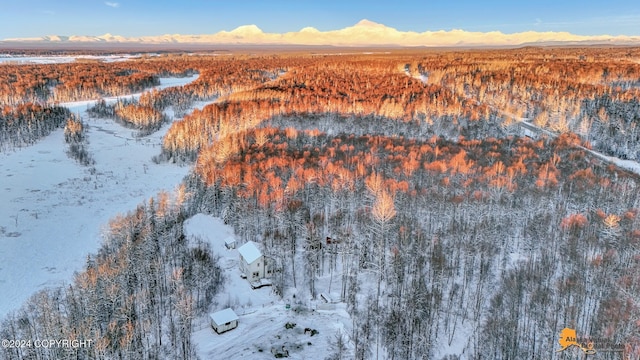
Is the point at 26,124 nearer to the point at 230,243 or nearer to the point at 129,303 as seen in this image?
the point at 230,243

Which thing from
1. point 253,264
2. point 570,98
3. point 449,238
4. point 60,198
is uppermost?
point 570,98

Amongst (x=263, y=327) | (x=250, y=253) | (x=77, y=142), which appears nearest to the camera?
(x=263, y=327)

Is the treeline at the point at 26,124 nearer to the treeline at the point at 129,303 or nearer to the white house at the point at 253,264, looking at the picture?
the treeline at the point at 129,303

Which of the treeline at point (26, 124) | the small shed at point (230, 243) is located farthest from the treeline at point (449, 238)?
the treeline at point (26, 124)

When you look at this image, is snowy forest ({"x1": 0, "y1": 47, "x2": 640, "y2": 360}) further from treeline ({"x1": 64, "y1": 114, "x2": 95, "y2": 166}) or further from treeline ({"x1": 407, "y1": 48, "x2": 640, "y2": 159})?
treeline ({"x1": 407, "y1": 48, "x2": 640, "y2": 159})

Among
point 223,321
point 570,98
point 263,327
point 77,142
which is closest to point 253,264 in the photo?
point 263,327

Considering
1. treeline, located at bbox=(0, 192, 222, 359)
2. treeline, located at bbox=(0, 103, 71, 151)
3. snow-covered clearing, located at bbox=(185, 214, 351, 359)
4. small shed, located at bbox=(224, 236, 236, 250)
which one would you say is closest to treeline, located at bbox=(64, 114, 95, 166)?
treeline, located at bbox=(0, 103, 71, 151)
